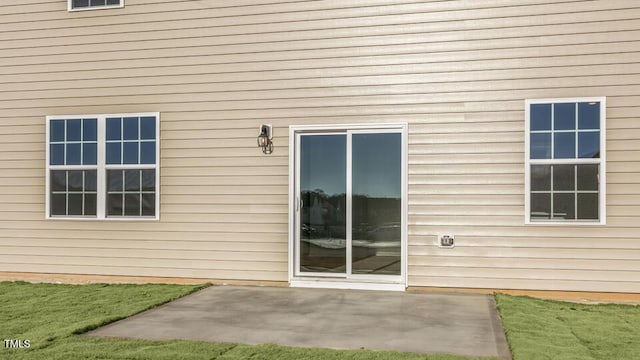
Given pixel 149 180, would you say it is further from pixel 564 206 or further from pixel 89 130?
pixel 564 206

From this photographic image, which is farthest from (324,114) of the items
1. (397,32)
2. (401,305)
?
(401,305)

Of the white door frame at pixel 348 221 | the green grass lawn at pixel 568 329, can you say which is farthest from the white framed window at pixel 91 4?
the green grass lawn at pixel 568 329

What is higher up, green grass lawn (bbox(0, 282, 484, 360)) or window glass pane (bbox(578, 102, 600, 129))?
window glass pane (bbox(578, 102, 600, 129))

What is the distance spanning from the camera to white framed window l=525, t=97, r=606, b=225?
6.00 m

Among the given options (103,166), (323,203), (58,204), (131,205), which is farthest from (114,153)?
(323,203)

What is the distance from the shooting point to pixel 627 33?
19.6 feet

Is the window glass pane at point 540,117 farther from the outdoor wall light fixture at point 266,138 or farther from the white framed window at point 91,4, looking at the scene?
the white framed window at point 91,4

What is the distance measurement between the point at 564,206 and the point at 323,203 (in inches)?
109

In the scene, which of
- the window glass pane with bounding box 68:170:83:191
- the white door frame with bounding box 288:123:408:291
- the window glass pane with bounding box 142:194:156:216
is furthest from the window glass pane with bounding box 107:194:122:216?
the white door frame with bounding box 288:123:408:291

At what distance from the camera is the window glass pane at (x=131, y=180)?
7.31 meters

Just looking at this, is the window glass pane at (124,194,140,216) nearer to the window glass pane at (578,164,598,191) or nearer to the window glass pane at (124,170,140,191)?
the window glass pane at (124,170,140,191)

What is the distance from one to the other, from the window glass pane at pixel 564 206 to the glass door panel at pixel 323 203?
2394 mm

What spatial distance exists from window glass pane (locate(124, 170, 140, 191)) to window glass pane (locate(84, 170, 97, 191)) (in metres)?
0.45

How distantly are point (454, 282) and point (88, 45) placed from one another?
5707mm
